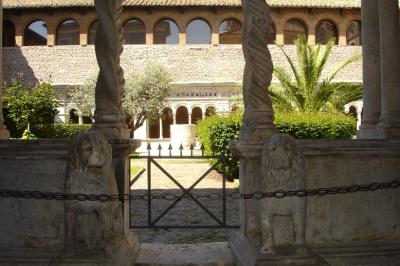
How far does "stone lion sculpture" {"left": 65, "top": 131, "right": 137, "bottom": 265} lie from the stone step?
1.89 ft

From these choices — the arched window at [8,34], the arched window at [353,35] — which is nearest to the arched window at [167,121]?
the arched window at [8,34]

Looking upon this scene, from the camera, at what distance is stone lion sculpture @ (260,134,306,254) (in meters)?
3.20

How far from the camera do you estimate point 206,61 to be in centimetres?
2923

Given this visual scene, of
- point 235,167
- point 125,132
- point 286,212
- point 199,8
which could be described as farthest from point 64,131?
point 286,212

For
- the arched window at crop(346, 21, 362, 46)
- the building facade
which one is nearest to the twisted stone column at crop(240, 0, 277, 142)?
the building facade

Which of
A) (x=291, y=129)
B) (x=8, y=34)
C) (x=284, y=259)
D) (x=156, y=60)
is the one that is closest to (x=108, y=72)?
(x=284, y=259)

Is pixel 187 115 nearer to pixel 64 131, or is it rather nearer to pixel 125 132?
pixel 64 131

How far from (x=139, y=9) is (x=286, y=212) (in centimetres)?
2766

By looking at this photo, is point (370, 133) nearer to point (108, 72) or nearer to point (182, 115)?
point (108, 72)

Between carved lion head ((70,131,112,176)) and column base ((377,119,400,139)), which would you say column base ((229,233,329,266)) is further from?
column base ((377,119,400,139))

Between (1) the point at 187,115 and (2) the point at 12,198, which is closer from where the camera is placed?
(2) the point at 12,198

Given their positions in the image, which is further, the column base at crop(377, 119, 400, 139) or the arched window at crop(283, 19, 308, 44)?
the arched window at crop(283, 19, 308, 44)

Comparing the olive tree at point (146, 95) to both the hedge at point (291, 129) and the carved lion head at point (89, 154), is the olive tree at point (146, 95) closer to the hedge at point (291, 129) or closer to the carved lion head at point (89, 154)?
the hedge at point (291, 129)

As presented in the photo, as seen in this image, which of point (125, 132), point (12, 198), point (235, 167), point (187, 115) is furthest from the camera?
point (187, 115)
